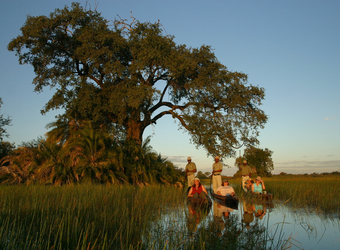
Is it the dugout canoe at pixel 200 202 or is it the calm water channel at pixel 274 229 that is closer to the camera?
the calm water channel at pixel 274 229

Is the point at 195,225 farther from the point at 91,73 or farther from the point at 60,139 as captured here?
the point at 91,73

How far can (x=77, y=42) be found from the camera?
21.0 m

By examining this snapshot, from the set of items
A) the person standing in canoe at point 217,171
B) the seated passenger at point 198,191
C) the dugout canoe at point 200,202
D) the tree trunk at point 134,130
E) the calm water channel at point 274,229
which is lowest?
the calm water channel at point 274,229

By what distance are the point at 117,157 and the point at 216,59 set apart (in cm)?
1078

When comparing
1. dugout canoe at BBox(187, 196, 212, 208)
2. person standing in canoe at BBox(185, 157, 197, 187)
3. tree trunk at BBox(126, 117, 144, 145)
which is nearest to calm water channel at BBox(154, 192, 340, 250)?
dugout canoe at BBox(187, 196, 212, 208)

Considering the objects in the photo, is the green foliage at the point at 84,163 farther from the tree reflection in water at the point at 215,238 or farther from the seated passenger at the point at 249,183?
the tree reflection in water at the point at 215,238

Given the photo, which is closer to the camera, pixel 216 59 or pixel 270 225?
pixel 270 225

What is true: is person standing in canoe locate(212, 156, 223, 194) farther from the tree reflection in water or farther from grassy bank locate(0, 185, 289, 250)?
grassy bank locate(0, 185, 289, 250)

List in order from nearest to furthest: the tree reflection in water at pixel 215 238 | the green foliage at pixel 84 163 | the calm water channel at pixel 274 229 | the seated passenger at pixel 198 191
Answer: the tree reflection in water at pixel 215 238 → the calm water channel at pixel 274 229 → the seated passenger at pixel 198 191 → the green foliage at pixel 84 163

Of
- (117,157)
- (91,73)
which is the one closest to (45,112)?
(91,73)

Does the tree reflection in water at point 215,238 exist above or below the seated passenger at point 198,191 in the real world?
below

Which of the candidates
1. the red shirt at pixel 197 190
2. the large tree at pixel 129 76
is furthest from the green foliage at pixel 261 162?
the red shirt at pixel 197 190

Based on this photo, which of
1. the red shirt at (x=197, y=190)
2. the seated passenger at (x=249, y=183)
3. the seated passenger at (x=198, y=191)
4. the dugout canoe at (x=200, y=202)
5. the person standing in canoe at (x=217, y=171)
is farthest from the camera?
the person standing in canoe at (x=217, y=171)

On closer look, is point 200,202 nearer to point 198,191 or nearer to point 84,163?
point 198,191
